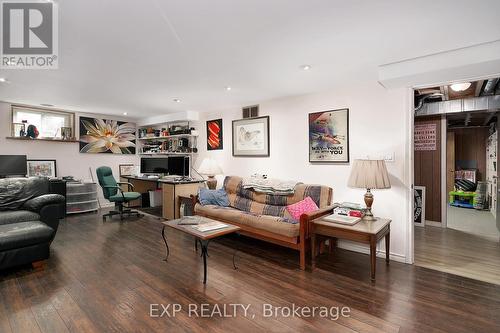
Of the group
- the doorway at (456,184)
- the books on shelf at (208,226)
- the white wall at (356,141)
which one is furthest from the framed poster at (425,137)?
the books on shelf at (208,226)

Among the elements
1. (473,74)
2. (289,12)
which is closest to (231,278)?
(289,12)

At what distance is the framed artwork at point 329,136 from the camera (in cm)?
350

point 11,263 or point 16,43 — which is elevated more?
point 16,43

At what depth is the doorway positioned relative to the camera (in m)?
3.19

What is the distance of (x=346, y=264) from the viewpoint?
9.75 ft

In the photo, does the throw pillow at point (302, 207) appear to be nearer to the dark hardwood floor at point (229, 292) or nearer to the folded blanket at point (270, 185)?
the folded blanket at point (270, 185)

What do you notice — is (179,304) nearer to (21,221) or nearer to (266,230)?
(266,230)

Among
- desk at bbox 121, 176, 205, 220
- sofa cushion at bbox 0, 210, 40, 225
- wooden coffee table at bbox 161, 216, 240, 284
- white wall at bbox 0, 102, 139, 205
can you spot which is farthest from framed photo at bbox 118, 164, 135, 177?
wooden coffee table at bbox 161, 216, 240, 284

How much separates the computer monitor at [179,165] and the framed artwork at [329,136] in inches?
114

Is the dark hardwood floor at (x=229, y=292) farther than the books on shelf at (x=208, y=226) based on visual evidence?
No

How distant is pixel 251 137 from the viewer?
4.62 metres

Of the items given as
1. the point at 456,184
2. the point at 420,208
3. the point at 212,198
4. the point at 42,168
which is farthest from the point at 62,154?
the point at 456,184

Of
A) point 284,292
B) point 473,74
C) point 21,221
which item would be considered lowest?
point 284,292

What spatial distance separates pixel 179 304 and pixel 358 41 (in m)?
2.79
